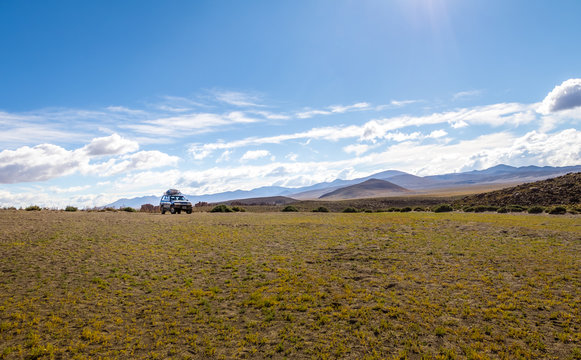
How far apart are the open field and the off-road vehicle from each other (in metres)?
22.4

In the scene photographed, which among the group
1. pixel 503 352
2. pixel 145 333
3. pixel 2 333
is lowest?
pixel 503 352

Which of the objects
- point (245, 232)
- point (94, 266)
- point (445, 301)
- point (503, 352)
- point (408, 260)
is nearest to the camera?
point (503, 352)

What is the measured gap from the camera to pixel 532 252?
696 inches

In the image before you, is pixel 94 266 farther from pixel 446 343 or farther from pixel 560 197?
pixel 560 197

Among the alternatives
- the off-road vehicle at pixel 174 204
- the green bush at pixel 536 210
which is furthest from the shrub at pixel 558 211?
the off-road vehicle at pixel 174 204

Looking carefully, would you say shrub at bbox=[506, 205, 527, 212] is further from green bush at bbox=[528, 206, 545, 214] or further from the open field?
the open field

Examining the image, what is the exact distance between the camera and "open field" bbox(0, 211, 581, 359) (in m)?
8.52

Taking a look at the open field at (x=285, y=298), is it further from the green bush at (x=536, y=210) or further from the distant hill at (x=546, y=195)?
the distant hill at (x=546, y=195)

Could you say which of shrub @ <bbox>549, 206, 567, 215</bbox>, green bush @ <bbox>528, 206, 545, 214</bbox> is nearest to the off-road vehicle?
green bush @ <bbox>528, 206, 545, 214</bbox>

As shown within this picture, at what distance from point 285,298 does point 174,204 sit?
118 feet

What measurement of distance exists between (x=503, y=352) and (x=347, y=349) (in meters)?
4.04

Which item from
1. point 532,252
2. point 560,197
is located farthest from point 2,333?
point 560,197

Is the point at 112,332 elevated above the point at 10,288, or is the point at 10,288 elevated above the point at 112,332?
the point at 10,288

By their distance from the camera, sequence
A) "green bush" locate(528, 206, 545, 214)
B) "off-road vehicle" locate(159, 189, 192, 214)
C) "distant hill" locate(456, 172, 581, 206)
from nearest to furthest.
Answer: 1. "green bush" locate(528, 206, 545, 214)
2. "off-road vehicle" locate(159, 189, 192, 214)
3. "distant hill" locate(456, 172, 581, 206)
